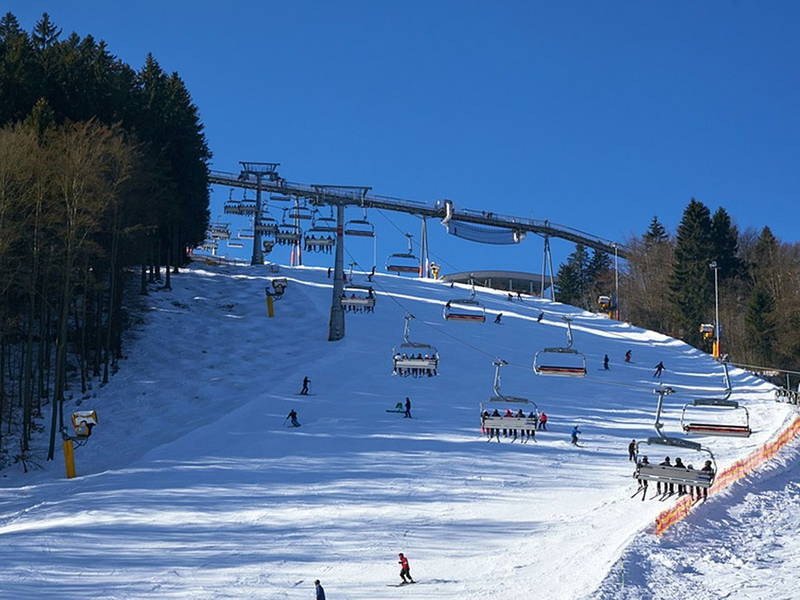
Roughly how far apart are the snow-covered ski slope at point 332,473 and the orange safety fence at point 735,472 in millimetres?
530

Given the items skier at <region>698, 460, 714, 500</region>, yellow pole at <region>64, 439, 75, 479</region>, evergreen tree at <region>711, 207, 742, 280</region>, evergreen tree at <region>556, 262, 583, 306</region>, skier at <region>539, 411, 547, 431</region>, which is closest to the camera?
skier at <region>698, 460, 714, 500</region>

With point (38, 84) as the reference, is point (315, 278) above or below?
below

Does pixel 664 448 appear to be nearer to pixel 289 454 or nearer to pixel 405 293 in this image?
pixel 289 454

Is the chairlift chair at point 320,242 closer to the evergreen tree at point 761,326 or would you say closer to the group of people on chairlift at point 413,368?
the group of people on chairlift at point 413,368

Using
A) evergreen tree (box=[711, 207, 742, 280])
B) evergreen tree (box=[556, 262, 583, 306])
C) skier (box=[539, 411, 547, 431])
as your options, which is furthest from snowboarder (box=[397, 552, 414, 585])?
evergreen tree (box=[556, 262, 583, 306])

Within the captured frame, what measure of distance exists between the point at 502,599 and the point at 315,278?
52730mm

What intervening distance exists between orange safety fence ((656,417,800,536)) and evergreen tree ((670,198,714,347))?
45.3 metres

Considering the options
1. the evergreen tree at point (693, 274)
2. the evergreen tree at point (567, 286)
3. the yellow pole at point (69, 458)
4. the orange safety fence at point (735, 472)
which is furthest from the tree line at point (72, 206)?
the evergreen tree at point (567, 286)

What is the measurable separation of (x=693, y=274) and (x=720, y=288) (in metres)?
4.11

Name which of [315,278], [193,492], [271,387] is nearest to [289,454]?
[193,492]

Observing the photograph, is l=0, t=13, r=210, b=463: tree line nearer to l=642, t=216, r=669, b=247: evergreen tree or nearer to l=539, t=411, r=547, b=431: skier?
l=539, t=411, r=547, b=431: skier

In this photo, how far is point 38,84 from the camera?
149ft

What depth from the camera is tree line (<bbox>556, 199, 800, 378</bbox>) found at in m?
74.3

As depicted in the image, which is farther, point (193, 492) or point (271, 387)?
point (271, 387)
